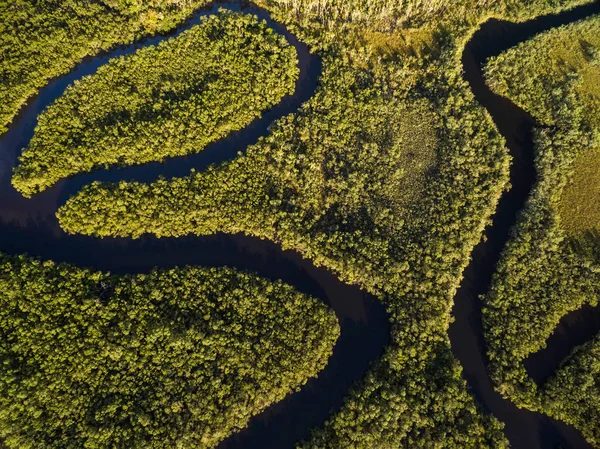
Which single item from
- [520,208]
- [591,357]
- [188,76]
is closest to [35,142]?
[188,76]

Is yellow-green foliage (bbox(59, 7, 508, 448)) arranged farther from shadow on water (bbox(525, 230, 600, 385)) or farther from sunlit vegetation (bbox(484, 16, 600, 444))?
shadow on water (bbox(525, 230, 600, 385))

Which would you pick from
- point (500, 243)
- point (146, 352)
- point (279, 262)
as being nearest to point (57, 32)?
point (279, 262)

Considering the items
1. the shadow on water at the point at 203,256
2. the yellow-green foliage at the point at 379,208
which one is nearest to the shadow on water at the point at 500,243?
the yellow-green foliage at the point at 379,208

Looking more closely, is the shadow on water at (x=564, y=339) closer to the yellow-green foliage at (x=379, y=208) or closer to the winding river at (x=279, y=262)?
the winding river at (x=279, y=262)

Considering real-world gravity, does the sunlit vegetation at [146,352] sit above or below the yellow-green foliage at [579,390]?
below

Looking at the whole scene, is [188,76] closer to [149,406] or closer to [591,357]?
[149,406]

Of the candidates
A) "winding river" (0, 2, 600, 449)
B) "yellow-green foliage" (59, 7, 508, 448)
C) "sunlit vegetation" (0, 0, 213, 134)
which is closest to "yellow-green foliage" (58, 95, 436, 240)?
"yellow-green foliage" (59, 7, 508, 448)
